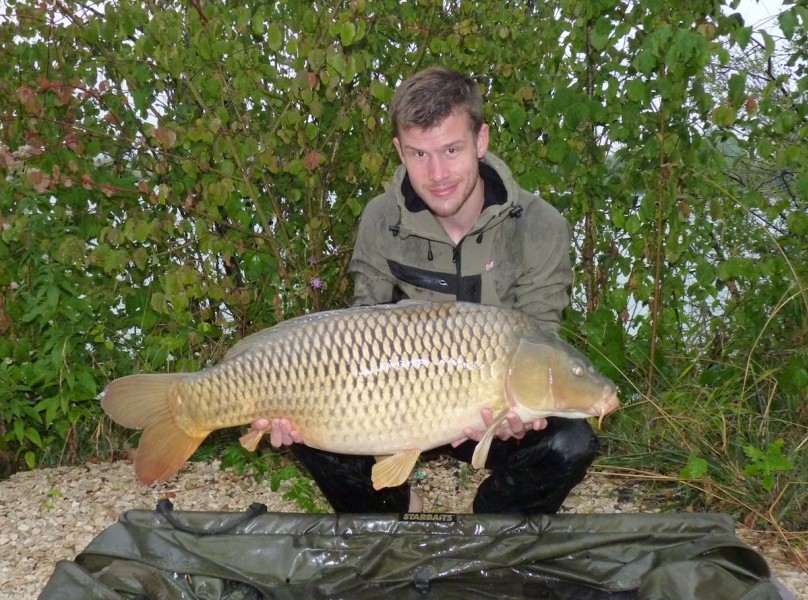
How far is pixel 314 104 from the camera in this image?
2.43 metres

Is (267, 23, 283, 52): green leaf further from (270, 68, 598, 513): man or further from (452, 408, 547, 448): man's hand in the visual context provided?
(452, 408, 547, 448): man's hand

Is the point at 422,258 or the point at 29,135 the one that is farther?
the point at 29,135

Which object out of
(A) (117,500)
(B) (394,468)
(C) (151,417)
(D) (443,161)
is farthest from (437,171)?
(A) (117,500)

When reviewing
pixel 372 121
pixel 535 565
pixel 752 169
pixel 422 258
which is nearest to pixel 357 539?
pixel 535 565

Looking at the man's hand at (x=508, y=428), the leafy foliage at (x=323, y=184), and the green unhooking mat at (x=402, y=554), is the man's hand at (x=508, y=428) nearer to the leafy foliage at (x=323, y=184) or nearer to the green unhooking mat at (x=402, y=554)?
the green unhooking mat at (x=402, y=554)

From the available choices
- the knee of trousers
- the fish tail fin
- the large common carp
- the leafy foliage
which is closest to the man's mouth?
the large common carp

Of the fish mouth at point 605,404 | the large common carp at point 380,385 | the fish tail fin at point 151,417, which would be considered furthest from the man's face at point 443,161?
the fish tail fin at point 151,417

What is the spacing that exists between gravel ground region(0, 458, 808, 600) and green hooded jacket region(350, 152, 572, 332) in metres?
0.68

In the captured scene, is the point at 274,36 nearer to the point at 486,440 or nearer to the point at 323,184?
the point at 323,184

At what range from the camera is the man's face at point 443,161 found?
2031 millimetres

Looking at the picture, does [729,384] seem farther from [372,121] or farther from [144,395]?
[144,395]

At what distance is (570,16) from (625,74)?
25cm

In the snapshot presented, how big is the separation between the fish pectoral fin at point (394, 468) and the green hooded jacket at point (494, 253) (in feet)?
1.53

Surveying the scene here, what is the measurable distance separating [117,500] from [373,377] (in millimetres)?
1220
